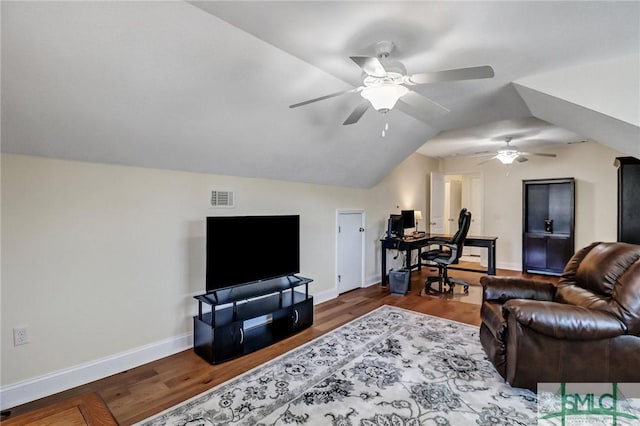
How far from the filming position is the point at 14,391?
221 cm

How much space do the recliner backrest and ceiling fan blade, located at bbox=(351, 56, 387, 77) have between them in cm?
221

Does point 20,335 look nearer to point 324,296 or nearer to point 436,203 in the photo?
point 324,296

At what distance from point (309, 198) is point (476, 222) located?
521 cm

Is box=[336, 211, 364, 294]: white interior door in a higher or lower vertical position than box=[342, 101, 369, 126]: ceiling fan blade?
lower

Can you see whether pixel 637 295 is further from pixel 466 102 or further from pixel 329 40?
pixel 329 40

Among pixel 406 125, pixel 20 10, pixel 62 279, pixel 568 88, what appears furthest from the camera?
pixel 406 125

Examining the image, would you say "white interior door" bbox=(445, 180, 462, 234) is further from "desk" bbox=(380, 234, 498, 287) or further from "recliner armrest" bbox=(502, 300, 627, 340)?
"recliner armrest" bbox=(502, 300, 627, 340)

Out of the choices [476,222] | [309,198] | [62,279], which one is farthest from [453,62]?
[476,222]

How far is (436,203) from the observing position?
7.23m

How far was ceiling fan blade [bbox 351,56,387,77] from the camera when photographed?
1.86 metres

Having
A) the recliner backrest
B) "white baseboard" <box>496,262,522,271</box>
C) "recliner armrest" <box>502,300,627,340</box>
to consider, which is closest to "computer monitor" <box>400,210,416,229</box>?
"white baseboard" <box>496,262,522,271</box>

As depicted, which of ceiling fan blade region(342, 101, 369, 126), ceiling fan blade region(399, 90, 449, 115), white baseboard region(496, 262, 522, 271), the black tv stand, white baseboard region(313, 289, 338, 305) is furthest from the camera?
white baseboard region(496, 262, 522, 271)

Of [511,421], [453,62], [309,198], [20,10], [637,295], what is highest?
[453,62]

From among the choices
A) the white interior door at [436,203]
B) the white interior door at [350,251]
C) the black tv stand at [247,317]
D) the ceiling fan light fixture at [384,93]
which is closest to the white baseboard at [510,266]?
the white interior door at [436,203]
